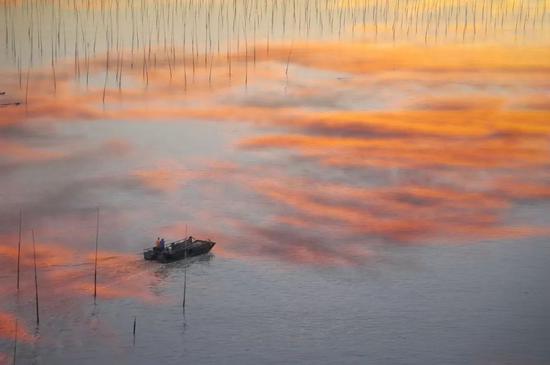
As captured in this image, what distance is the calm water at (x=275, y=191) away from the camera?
42.3 ft

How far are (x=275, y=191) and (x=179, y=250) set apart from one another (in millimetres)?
3241

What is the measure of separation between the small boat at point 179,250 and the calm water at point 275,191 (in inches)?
6.5

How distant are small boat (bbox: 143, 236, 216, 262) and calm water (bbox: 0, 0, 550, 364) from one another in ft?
0.54

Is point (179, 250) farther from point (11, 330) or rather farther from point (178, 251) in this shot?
point (11, 330)

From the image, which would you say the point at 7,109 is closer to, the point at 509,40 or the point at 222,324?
the point at 222,324

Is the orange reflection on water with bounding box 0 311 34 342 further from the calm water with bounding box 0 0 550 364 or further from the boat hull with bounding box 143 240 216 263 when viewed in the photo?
the boat hull with bounding box 143 240 216 263

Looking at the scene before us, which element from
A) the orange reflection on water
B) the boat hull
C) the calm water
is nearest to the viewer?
the orange reflection on water

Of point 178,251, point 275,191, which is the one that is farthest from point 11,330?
point 275,191

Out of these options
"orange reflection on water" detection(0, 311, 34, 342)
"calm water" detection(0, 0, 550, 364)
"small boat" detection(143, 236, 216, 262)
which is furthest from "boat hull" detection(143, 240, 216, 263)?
"orange reflection on water" detection(0, 311, 34, 342)

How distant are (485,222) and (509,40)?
15.2 m

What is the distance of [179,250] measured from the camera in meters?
14.8

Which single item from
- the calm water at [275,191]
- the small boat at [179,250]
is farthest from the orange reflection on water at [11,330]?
the small boat at [179,250]

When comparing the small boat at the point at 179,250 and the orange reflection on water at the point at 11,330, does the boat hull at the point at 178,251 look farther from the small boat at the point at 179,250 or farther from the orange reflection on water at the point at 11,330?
the orange reflection on water at the point at 11,330

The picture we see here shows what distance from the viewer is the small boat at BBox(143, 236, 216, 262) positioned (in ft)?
48.2
